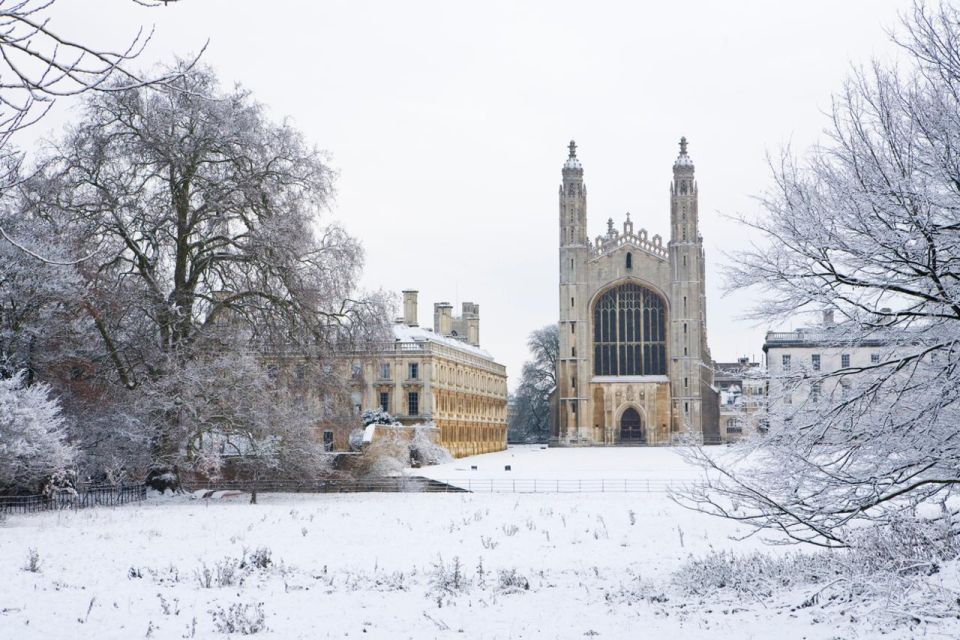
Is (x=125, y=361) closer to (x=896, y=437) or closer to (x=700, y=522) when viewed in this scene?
(x=700, y=522)

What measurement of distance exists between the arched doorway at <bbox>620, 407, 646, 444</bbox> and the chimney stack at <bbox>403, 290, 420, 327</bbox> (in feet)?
57.2

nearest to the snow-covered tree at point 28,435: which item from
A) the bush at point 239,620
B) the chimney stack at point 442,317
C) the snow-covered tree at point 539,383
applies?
the bush at point 239,620

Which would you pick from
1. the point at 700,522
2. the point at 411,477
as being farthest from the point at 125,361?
the point at 700,522

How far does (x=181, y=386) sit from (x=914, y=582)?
18.2 m

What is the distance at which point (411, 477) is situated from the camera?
102 ft

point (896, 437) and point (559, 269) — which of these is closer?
point (896, 437)

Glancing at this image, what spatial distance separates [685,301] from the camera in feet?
228

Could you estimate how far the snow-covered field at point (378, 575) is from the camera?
9.84 m

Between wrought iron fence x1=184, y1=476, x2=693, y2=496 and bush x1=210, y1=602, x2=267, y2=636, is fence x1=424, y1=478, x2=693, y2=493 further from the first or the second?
bush x1=210, y1=602, x2=267, y2=636

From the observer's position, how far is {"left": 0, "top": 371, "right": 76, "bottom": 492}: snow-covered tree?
65.0 ft

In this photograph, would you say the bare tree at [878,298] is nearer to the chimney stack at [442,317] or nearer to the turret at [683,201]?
the chimney stack at [442,317]

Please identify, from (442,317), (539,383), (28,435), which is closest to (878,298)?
(28,435)

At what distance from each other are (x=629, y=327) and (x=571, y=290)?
4.85m

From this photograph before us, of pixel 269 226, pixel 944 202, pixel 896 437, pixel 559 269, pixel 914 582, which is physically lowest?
pixel 914 582
